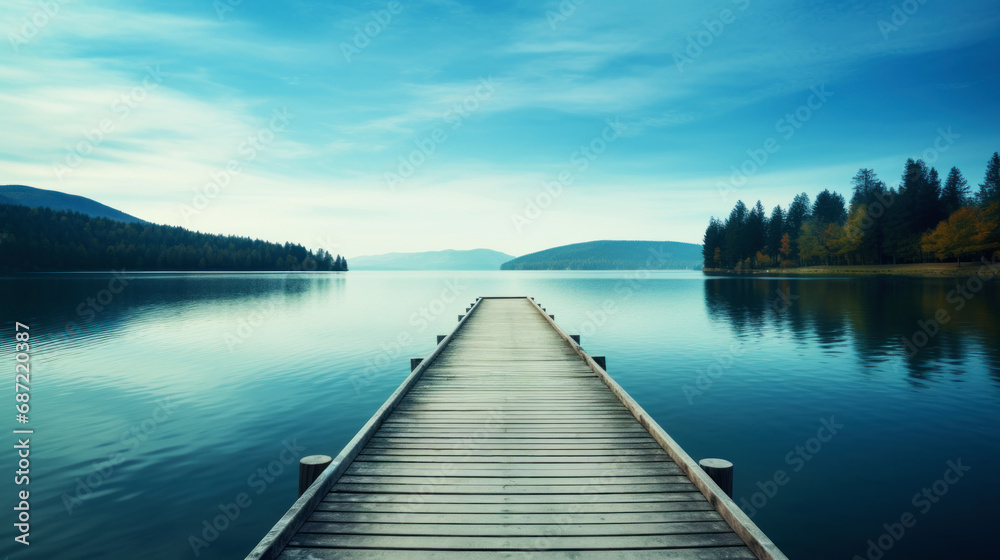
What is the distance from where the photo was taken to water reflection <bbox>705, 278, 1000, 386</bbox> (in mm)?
17328

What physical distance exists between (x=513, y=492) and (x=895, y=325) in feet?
96.9

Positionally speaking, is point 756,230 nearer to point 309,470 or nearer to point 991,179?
point 991,179

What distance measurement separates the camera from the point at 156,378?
52.4 ft

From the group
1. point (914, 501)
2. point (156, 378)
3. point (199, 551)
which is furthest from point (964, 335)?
point (156, 378)

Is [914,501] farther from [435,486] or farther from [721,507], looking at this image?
[435,486]

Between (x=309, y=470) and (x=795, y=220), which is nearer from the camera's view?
(x=309, y=470)

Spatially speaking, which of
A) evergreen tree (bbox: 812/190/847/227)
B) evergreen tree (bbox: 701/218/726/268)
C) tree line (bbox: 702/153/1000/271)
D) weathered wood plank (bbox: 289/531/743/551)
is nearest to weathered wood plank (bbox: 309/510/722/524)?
weathered wood plank (bbox: 289/531/743/551)

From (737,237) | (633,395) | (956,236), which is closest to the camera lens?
(633,395)

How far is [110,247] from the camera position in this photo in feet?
372

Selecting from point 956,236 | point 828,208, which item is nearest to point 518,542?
point 956,236

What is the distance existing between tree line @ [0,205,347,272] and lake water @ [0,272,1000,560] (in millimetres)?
106204

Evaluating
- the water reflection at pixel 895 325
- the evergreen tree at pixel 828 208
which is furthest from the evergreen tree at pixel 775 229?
the water reflection at pixel 895 325

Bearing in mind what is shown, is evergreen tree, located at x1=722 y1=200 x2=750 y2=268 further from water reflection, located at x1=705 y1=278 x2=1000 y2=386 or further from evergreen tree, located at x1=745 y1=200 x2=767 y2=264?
water reflection, located at x1=705 y1=278 x2=1000 y2=386

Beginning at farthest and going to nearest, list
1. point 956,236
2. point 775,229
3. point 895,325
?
point 775,229
point 956,236
point 895,325
